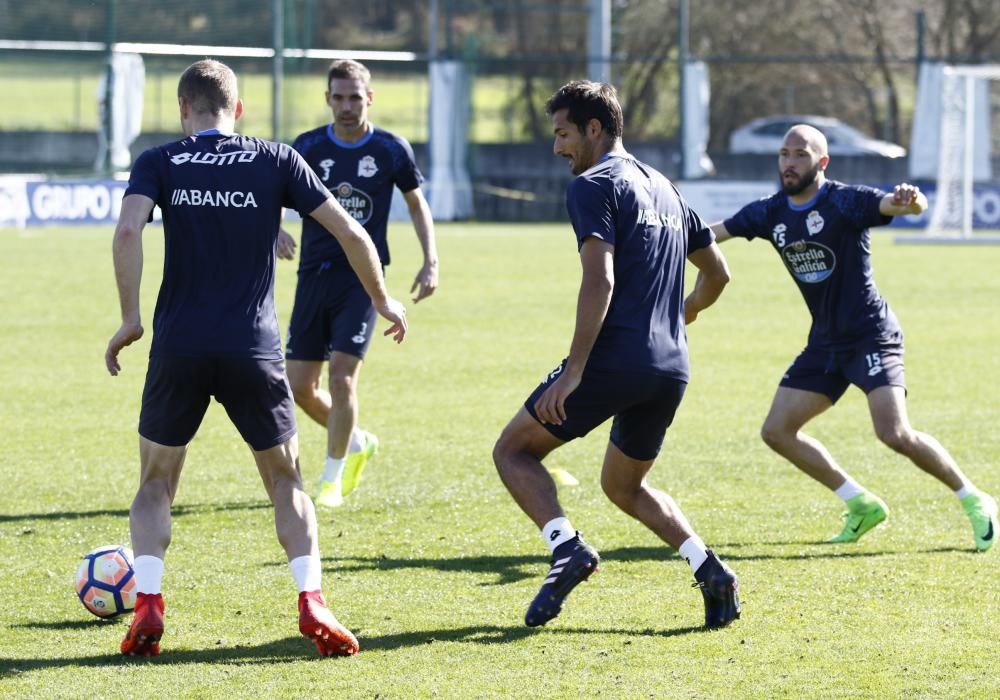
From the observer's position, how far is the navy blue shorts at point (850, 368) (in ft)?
22.6

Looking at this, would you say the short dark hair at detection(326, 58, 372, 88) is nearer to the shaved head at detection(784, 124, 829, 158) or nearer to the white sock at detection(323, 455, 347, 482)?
the white sock at detection(323, 455, 347, 482)

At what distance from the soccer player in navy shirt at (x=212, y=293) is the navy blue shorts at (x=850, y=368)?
2.67 m

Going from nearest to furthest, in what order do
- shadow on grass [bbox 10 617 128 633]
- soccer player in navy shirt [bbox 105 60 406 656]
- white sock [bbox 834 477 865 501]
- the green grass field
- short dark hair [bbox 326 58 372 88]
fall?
the green grass field < soccer player in navy shirt [bbox 105 60 406 656] < shadow on grass [bbox 10 617 128 633] < white sock [bbox 834 477 865 501] < short dark hair [bbox 326 58 372 88]

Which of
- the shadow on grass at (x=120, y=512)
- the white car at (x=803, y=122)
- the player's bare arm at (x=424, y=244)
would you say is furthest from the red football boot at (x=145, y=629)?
the white car at (x=803, y=122)

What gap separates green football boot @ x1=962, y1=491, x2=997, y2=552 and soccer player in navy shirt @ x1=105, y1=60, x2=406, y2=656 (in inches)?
123

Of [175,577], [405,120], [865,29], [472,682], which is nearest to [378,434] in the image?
[175,577]

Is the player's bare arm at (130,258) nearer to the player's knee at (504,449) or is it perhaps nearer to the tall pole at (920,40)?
the player's knee at (504,449)

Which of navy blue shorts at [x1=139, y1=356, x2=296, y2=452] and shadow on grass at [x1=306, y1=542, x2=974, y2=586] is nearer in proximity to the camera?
navy blue shorts at [x1=139, y1=356, x2=296, y2=452]

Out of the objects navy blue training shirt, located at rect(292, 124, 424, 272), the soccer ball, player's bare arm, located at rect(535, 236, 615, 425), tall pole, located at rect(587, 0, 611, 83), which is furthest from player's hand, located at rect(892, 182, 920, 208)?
tall pole, located at rect(587, 0, 611, 83)

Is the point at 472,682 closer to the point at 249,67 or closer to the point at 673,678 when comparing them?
the point at 673,678

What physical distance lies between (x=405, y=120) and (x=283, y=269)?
15.2 metres

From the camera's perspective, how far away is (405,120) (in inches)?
1437

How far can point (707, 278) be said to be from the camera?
5980 mm

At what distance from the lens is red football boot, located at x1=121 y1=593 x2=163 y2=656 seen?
16.6 feet
